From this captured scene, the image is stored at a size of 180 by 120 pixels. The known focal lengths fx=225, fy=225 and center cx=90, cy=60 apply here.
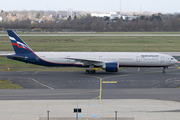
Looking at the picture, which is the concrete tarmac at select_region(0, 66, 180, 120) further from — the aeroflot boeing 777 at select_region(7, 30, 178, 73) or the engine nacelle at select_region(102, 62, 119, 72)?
the aeroflot boeing 777 at select_region(7, 30, 178, 73)

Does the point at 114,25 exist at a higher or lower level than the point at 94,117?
higher

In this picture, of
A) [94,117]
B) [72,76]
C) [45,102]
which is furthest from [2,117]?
[72,76]

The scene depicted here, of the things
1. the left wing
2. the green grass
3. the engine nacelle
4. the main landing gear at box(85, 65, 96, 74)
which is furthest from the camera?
the main landing gear at box(85, 65, 96, 74)

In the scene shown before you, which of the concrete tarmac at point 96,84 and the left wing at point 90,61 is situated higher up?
the left wing at point 90,61

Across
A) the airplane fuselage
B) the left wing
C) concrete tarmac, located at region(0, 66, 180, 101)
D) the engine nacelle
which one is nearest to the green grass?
concrete tarmac, located at region(0, 66, 180, 101)

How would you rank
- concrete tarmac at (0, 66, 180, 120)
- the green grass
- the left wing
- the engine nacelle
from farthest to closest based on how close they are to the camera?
the left wing → the engine nacelle → the green grass → concrete tarmac at (0, 66, 180, 120)

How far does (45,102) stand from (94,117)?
760 centimetres

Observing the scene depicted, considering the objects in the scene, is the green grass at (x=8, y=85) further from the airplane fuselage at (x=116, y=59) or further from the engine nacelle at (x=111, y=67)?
the engine nacelle at (x=111, y=67)

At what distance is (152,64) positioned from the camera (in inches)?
1726

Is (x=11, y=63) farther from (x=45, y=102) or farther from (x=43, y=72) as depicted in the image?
(x=45, y=102)

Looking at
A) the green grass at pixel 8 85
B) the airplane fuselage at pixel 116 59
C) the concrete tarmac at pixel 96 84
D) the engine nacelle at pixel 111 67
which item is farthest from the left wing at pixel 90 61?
the green grass at pixel 8 85

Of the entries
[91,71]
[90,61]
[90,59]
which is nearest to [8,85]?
[90,61]

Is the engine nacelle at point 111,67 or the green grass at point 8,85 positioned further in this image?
the engine nacelle at point 111,67

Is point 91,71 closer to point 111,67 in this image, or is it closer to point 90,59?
Result: point 90,59
